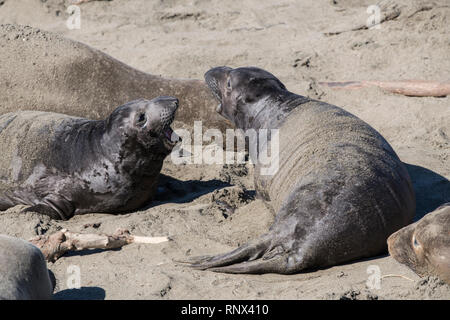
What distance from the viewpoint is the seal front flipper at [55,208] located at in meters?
5.18

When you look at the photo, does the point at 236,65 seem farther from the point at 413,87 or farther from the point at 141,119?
the point at 141,119

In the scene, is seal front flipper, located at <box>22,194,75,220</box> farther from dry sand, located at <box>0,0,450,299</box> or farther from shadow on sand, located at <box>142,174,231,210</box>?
shadow on sand, located at <box>142,174,231,210</box>

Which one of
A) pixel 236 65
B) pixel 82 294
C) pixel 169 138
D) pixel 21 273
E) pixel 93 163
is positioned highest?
pixel 236 65

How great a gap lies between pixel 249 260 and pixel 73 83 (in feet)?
10.7

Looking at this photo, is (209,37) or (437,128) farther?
(209,37)

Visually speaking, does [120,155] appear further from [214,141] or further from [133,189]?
[214,141]

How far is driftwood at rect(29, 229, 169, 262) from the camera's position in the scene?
415 centimetres

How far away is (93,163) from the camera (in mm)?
5379

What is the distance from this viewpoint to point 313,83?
7.10 metres

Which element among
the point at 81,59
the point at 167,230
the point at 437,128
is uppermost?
the point at 81,59

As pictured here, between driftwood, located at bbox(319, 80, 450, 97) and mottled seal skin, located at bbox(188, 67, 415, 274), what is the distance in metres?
1.99

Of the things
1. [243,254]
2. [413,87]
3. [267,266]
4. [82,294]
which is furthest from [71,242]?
[413,87]
